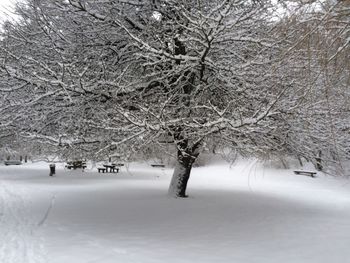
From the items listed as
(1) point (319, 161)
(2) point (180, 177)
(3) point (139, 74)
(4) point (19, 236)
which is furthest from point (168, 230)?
(1) point (319, 161)

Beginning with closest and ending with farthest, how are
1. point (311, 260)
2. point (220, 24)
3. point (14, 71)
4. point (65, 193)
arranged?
point (311, 260), point (220, 24), point (14, 71), point (65, 193)

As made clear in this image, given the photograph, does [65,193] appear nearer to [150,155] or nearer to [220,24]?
[150,155]

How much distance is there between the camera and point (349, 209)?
1248 centimetres

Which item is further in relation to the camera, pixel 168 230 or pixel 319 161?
pixel 319 161

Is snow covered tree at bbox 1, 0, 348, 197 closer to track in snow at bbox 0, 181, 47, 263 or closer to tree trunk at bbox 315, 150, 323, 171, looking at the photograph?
tree trunk at bbox 315, 150, 323, 171

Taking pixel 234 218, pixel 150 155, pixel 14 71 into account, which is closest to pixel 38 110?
pixel 14 71

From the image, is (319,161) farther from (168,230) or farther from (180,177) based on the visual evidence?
(168,230)

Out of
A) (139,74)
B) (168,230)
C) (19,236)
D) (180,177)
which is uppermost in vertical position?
(139,74)

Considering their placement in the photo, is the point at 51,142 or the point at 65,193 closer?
the point at 51,142

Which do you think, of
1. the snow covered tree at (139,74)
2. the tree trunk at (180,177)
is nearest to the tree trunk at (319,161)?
the snow covered tree at (139,74)

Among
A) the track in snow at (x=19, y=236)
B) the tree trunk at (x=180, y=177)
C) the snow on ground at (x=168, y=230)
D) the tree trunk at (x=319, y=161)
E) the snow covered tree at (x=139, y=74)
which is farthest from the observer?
the tree trunk at (x=180, y=177)

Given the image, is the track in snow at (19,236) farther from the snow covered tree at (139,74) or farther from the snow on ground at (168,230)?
the snow covered tree at (139,74)

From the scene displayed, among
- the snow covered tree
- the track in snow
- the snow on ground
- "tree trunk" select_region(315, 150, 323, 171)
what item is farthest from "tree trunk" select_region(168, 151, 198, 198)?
the track in snow

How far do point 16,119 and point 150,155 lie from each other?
3506mm
